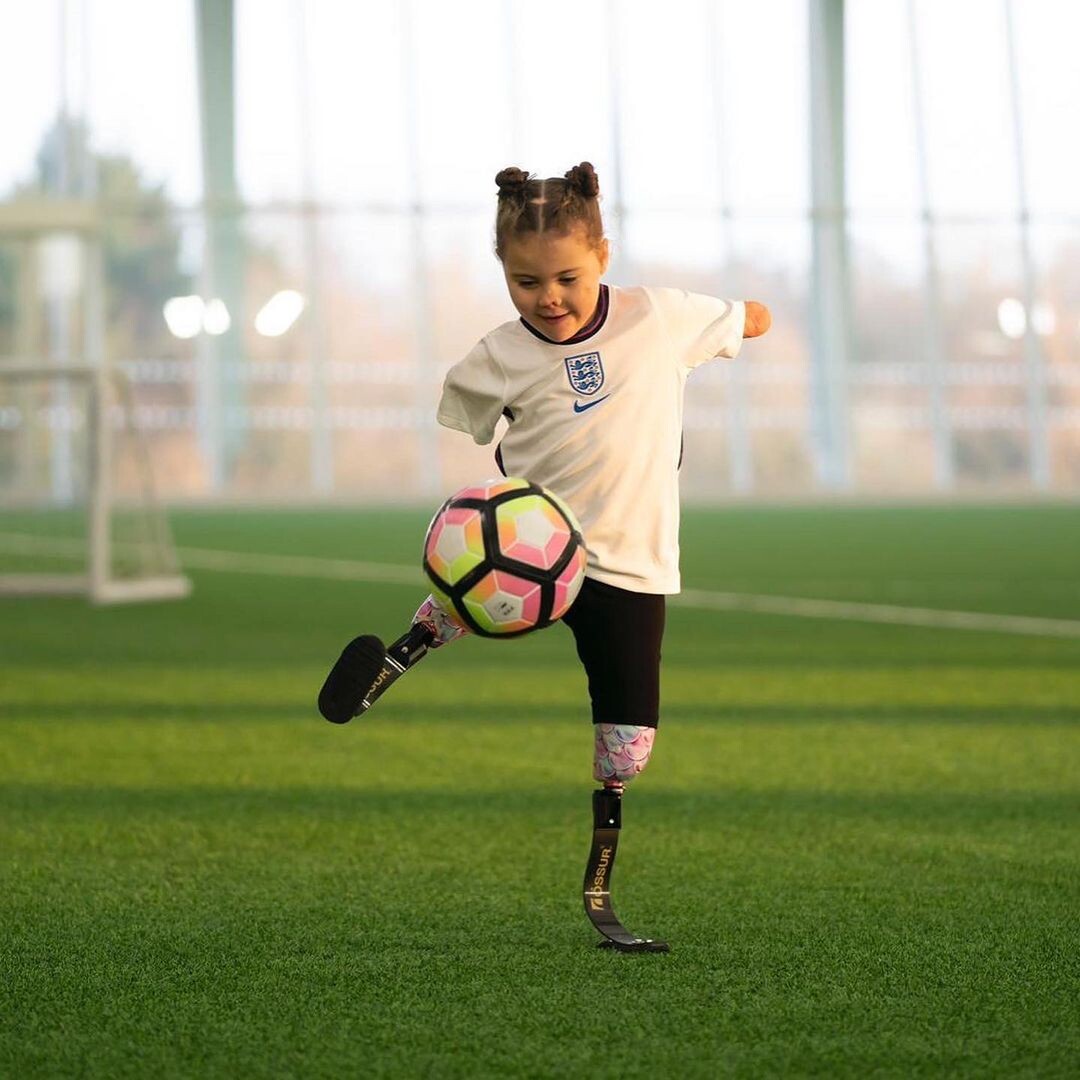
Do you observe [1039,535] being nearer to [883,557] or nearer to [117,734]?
[883,557]

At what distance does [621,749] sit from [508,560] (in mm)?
367

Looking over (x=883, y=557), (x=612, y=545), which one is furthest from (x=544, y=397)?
(x=883, y=557)

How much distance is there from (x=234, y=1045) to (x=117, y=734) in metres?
3.17

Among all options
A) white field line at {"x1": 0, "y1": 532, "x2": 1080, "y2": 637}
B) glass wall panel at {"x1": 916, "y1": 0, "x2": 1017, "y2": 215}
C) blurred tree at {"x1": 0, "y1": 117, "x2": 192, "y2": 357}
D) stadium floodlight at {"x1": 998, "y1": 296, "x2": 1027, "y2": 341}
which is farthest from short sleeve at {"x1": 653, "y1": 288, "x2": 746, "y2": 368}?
stadium floodlight at {"x1": 998, "y1": 296, "x2": 1027, "y2": 341}

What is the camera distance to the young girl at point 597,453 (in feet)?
9.57

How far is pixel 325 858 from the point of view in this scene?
3.78m

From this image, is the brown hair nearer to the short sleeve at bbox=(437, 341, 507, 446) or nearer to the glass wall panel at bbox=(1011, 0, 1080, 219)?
the short sleeve at bbox=(437, 341, 507, 446)

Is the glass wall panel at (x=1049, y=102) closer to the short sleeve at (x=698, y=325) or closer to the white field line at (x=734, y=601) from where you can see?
the white field line at (x=734, y=601)

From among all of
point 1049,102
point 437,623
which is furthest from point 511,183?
point 1049,102

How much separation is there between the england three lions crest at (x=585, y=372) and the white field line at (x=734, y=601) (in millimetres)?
Result: 5534

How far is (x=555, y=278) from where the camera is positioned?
2885mm

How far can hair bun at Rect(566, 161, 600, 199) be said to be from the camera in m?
2.90

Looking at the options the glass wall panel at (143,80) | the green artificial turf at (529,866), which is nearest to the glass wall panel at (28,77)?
the glass wall panel at (143,80)

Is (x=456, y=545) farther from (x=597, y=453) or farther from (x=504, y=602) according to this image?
(x=597, y=453)
